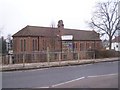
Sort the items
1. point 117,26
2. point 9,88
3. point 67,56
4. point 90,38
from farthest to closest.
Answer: point 90,38
point 117,26
point 67,56
point 9,88

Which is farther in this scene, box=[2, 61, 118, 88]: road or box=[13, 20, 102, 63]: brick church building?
box=[13, 20, 102, 63]: brick church building

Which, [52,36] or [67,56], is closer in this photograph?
[67,56]

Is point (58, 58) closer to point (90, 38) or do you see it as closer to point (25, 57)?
point (25, 57)

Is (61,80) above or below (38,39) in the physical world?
below

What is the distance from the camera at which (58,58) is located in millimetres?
38875

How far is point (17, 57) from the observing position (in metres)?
34.3

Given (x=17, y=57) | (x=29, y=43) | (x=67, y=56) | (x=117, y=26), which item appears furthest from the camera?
(x=29, y=43)

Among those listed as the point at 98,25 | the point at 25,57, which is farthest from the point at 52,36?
the point at 25,57

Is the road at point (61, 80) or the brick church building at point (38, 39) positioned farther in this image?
the brick church building at point (38, 39)

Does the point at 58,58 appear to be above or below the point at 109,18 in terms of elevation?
below

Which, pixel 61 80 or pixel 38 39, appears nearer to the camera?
pixel 61 80

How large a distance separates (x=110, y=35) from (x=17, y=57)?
140 ft

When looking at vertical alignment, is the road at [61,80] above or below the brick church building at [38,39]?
below

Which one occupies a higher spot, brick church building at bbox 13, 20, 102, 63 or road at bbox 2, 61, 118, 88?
brick church building at bbox 13, 20, 102, 63
